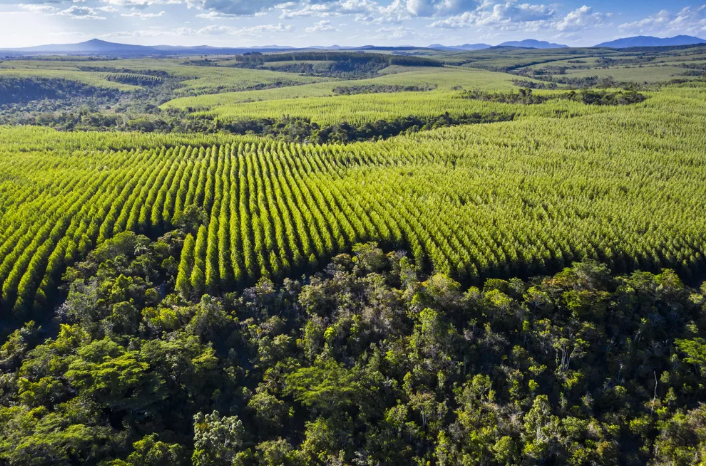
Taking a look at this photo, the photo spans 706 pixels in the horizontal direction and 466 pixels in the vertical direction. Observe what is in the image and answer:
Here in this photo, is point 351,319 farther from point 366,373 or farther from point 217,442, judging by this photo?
point 217,442

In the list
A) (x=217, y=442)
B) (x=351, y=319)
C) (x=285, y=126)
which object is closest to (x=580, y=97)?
(x=285, y=126)

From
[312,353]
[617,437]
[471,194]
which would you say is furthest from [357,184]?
[617,437]

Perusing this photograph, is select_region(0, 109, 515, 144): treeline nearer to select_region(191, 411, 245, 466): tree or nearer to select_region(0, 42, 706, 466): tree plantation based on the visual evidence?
select_region(0, 42, 706, 466): tree plantation

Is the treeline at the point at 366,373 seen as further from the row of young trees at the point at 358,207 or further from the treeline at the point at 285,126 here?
the treeline at the point at 285,126

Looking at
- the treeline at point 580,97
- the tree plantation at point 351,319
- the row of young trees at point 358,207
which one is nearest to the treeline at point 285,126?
the treeline at point 580,97

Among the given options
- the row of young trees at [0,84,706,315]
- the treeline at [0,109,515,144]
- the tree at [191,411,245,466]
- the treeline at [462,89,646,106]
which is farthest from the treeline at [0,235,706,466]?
the treeline at [462,89,646,106]

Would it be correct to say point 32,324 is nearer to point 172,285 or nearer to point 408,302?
point 172,285
